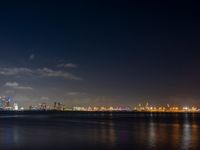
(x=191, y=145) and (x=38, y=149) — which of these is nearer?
(x=38, y=149)

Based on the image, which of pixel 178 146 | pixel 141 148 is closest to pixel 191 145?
pixel 178 146

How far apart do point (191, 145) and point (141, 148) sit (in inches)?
244

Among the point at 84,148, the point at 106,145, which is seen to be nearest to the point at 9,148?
the point at 84,148

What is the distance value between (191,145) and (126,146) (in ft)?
24.0

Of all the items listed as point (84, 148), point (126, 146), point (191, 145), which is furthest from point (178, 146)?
point (84, 148)

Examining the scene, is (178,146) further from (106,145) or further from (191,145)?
(106,145)

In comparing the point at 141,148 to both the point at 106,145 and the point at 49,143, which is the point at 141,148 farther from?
the point at 49,143

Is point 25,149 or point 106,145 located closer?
point 25,149

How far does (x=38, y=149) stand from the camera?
3822 centimetres

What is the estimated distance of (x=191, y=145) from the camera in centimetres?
4150

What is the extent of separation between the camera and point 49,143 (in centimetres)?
4303

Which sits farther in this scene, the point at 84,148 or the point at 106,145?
the point at 106,145

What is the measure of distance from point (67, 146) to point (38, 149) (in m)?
3.41

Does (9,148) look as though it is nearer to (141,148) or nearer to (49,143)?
(49,143)
